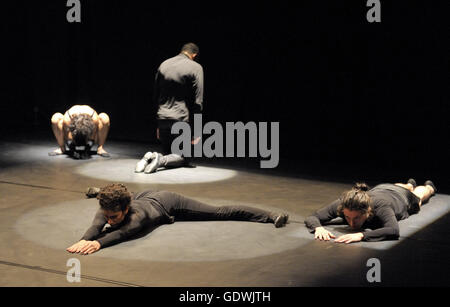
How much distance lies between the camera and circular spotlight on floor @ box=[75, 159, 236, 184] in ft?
26.8

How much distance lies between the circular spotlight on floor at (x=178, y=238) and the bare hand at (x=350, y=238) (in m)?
0.26

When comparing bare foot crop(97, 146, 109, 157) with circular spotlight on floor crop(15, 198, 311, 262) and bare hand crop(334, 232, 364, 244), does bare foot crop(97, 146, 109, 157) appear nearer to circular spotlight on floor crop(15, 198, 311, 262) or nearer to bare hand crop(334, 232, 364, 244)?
circular spotlight on floor crop(15, 198, 311, 262)

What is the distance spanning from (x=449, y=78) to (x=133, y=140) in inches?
179

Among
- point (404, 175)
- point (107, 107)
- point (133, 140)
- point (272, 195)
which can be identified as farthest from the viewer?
point (107, 107)

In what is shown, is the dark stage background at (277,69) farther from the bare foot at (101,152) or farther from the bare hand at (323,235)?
the bare hand at (323,235)

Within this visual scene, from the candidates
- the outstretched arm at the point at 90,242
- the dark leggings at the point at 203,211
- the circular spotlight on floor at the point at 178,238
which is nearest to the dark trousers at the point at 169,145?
the circular spotlight on floor at the point at 178,238

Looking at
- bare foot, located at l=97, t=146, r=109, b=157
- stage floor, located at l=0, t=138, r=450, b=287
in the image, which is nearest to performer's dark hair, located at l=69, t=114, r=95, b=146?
bare foot, located at l=97, t=146, r=109, b=157

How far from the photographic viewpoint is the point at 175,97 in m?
8.76

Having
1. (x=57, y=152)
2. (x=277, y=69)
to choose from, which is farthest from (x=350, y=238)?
(x=277, y=69)

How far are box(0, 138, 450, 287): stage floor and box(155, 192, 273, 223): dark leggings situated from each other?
69 mm

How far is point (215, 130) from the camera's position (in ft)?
36.1

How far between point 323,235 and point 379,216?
48 centimetres
